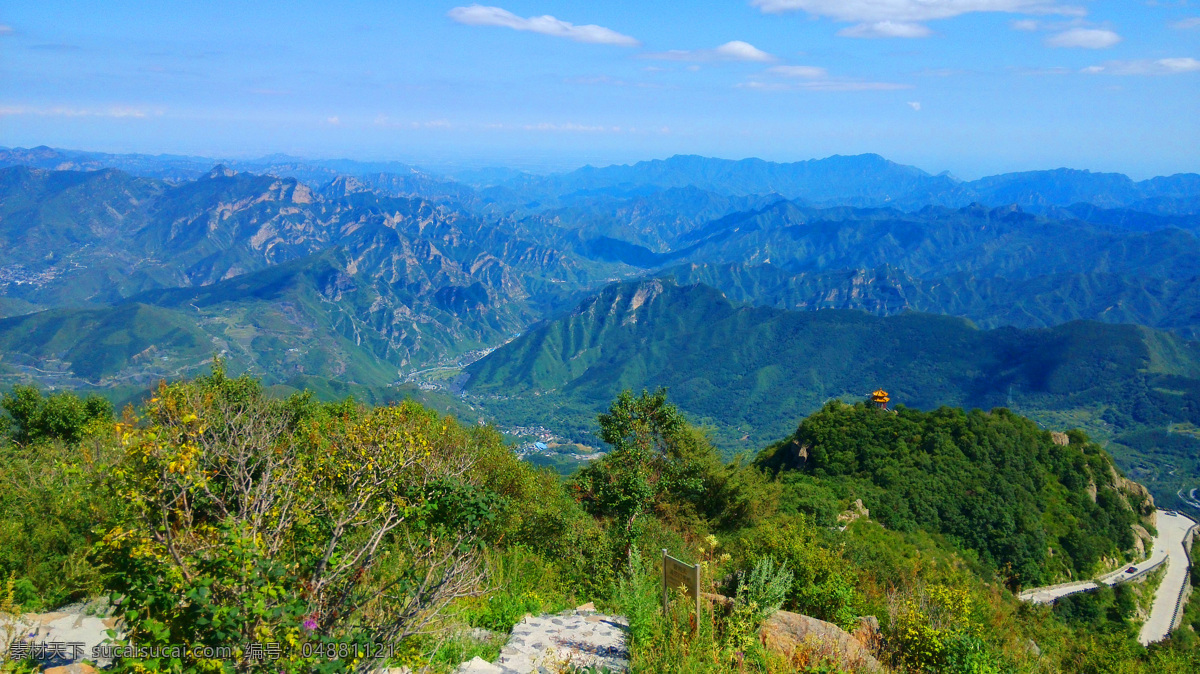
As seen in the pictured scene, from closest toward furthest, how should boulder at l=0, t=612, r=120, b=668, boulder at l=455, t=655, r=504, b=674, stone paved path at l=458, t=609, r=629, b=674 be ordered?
1. boulder at l=0, t=612, r=120, b=668
2. boulder at l=455, t=655, r=504, b=674
3. stone paved path at l=458, t=609, r=629, b=674

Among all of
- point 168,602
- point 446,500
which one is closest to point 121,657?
point 168,602

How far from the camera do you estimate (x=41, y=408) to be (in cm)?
4078

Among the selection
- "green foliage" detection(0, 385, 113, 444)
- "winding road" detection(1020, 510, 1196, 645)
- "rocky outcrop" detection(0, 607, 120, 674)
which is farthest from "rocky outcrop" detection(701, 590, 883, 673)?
"winding road" detection(1020, 510, 1196, 645)

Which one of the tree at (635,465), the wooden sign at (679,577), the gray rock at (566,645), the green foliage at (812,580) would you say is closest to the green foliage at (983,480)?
the tree at (635,465)

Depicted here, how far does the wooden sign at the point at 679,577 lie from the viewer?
11062 millimetres

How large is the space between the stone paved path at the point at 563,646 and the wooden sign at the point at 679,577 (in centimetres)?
148

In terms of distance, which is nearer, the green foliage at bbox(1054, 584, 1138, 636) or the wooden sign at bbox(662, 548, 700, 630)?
the wooden sign at bbox(662, 548, 700, 630)

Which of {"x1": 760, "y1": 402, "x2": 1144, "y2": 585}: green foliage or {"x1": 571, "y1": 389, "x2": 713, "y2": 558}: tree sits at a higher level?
{"x1": 571, "y1": 389, "x2": 713, "y2": 558}: tree

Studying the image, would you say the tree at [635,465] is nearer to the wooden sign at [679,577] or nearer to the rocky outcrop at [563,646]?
the rocky outcrop at [563,646]

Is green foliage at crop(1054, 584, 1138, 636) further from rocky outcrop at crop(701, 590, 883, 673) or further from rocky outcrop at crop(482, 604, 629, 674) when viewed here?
rocky outcrop at crop(482, 604, 629, 674)

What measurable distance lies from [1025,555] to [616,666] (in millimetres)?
64537

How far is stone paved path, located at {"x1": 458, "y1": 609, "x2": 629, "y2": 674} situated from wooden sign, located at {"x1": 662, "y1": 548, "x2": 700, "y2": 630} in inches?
58.4

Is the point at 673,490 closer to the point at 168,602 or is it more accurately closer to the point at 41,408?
the point at 168,602

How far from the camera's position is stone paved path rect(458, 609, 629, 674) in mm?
11484
